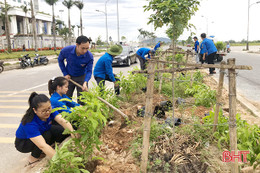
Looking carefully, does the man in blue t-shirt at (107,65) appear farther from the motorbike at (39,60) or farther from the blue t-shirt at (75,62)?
the motorbike at (39,60)

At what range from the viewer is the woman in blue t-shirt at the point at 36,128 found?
2.77 metres

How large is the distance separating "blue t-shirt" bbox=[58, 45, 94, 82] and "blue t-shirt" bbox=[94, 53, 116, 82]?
63 cm

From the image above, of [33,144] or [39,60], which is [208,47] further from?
[39,60]

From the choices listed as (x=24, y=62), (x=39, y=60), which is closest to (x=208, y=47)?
(x=24, y=62)

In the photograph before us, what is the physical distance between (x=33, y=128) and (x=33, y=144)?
411 millimetres

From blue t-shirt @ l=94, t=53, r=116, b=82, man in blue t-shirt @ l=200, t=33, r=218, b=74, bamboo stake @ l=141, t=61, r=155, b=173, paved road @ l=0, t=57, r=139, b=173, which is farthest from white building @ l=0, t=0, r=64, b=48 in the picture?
bamboo stake @ l=141, t=61, r=155, b=173

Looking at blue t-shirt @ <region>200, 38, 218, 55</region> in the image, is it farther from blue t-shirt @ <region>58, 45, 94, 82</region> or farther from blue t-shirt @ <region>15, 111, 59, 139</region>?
blue t-shirt @ <region>15, 111, 59, 139</region>

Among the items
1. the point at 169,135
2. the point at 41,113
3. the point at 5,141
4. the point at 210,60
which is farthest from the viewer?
the point at 210,60

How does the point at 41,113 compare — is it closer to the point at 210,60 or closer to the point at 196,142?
the point at 196,142

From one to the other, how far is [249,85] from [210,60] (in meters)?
2.21

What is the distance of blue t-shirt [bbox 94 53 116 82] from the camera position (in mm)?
5039

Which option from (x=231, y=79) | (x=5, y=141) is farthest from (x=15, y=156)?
(x=231, y=79)

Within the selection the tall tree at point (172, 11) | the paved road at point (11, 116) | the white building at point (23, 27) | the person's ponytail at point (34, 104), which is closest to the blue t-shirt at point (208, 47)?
the tall tree at point (172, 11)

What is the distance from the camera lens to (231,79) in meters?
2.47
